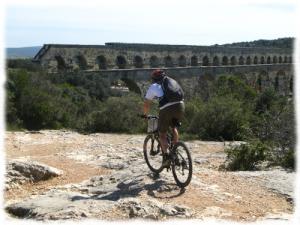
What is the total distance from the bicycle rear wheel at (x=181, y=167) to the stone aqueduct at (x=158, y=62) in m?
15.8

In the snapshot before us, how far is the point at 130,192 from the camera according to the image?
4617 mm

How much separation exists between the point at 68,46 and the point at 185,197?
17.2 m

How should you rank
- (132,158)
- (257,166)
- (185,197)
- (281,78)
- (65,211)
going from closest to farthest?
(65,211), (185,197), (257,166), (132,158), (281,78)

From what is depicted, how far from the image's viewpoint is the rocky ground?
4.15 metres

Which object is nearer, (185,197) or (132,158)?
(185,197)

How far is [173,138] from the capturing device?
4996 mm

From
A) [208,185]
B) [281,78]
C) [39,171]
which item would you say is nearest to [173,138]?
[208,185]

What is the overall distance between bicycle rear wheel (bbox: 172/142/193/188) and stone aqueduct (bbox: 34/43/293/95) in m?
15.8

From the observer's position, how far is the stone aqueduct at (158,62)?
20955mm

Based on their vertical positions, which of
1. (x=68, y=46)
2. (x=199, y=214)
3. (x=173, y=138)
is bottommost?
(x=199, y=214)

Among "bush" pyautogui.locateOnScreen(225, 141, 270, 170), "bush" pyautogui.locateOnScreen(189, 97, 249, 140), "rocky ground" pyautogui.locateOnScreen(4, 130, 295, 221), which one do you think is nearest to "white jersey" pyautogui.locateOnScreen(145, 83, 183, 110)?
"rocky ground" pyautogui.locateOnScreen(4, 130, 295, 221)

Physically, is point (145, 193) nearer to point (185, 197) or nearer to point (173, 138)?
point (185, 197)

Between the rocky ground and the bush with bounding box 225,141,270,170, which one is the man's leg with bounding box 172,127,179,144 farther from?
the bush with bounding box 225,141,270,170

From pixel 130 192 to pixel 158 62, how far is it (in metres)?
22.8
